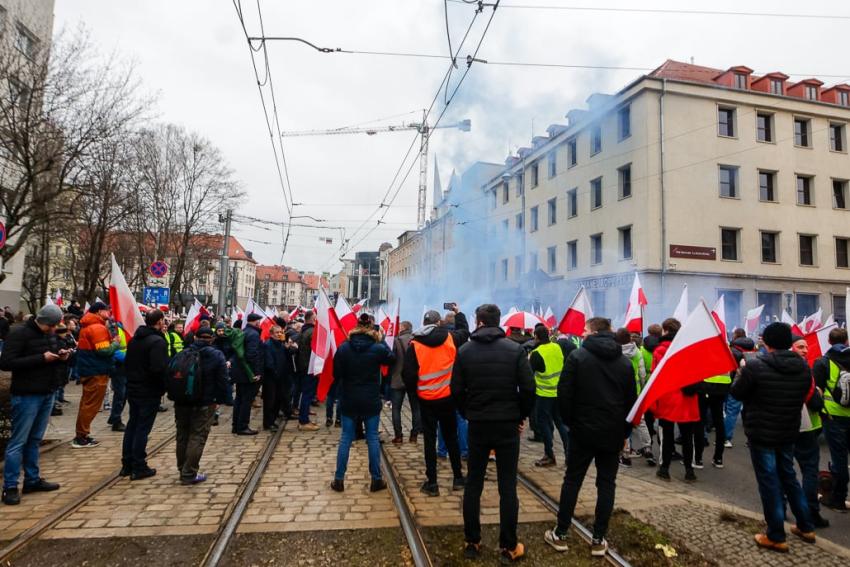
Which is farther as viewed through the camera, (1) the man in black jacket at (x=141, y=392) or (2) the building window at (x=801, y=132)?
(2) the building window at (x=801, y=132)

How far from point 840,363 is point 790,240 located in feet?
92.7

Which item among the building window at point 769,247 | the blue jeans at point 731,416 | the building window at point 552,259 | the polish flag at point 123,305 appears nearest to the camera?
the polish flag at point 123,305

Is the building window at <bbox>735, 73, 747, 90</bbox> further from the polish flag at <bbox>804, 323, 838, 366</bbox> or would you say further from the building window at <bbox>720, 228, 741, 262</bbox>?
the polish flag at <bbox>804, 323, 838, 366</bbox>

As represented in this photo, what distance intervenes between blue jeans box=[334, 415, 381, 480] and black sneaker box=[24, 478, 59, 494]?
3244 millimetres

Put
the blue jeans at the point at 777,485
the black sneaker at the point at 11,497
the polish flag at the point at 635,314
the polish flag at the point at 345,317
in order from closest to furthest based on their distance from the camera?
the blue jeans at the point at 777,485 < the black sneaker at the point at 11,497 < the polish flag at the point at 635,314 < the polish flag at the point at 345,317

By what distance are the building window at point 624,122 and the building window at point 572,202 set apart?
486cm

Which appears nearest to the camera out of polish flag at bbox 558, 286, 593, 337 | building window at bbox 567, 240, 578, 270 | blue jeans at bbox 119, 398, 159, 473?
blue jeans at bbox 119, 398, 159, 473

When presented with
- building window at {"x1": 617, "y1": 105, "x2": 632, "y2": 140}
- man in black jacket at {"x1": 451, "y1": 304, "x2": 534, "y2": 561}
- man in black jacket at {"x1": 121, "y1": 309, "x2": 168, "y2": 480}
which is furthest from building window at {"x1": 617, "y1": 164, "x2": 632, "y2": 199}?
man in black jacket at {"x1": 121, "y1": 309, "x2": 168, "y2": 480}

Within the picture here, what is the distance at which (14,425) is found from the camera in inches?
211

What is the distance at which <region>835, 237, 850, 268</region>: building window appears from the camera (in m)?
28.6

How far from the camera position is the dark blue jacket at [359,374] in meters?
5.88

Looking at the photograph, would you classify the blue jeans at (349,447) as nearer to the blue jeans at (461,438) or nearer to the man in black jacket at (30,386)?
the blue jeans at (461,438)

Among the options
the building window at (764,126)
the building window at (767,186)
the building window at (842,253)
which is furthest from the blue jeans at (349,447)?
the building window at (842,253)

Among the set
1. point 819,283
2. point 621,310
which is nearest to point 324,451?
point 621,310
